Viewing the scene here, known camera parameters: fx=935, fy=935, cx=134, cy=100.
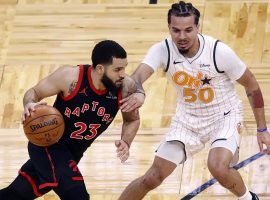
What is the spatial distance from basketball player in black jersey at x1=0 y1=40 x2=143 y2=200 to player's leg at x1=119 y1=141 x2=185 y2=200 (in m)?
0.42

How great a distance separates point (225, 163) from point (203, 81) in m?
0.76

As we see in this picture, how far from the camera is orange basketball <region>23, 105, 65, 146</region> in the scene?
310 inches

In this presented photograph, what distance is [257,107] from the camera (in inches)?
328

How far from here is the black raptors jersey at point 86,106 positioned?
8062mm

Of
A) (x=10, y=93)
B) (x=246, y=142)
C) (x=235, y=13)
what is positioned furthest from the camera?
(x=235, y=13)

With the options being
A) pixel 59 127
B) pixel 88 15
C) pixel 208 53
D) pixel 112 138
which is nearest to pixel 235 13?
pixel 88 15

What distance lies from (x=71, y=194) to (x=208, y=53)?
1.73 meters

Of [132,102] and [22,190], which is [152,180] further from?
[22,190]

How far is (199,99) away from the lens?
8414 mm

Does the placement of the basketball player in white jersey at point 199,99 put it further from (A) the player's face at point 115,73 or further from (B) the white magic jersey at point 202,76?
(A) the player's face at point 115,73

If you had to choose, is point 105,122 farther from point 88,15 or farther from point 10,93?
point 88,15

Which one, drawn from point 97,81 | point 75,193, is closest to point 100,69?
point 97,81

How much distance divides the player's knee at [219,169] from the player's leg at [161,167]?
37 cm

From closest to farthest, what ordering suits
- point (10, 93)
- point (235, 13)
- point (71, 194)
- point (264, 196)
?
1. point (71, 194)
2. point (264, 196)
3. point (10, 93)
4. point (235, 13)
